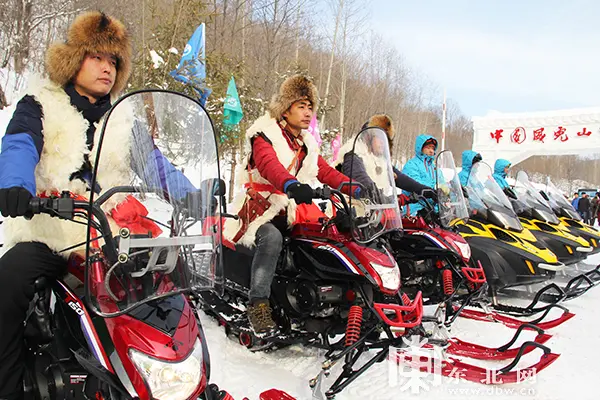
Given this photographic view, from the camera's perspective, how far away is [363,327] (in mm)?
3293

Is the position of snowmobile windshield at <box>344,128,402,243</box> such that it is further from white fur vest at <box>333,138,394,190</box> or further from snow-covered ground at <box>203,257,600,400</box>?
snow-covered ground at <box>203,257,600,400</box>

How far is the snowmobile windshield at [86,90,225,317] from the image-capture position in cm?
176

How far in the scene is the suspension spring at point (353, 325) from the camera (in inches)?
123

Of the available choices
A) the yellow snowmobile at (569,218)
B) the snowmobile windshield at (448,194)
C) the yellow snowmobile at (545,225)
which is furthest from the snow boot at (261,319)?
the yellow snowmobile at (569,218)

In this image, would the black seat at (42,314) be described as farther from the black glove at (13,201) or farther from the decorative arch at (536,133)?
the decorative arch at (536,133)

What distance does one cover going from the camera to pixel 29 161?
76.8 inches

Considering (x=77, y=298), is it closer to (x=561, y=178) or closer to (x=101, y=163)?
(x=101, y=163)

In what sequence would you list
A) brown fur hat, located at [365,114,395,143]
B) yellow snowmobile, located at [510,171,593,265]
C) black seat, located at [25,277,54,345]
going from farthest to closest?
yellow snowmobile, located at [510,171,593,265] → brown fur hat, located at [365,114,395,143] → black seat, located at [25,277,54,345]

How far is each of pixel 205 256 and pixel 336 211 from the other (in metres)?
1.61

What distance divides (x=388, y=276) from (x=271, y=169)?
3.70ft

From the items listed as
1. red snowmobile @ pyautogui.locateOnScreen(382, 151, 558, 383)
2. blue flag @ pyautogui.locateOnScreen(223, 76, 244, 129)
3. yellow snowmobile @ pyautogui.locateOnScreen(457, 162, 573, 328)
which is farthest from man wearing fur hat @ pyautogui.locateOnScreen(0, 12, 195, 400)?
blue flag @ pyautogui.locateOnScreen(223, 76, 244, 129)

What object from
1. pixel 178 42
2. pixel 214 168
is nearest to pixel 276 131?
pixel 214 168

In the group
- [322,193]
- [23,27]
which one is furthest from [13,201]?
[23,27]

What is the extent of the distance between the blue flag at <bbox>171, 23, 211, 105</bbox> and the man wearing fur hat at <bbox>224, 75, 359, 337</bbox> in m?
5.42
